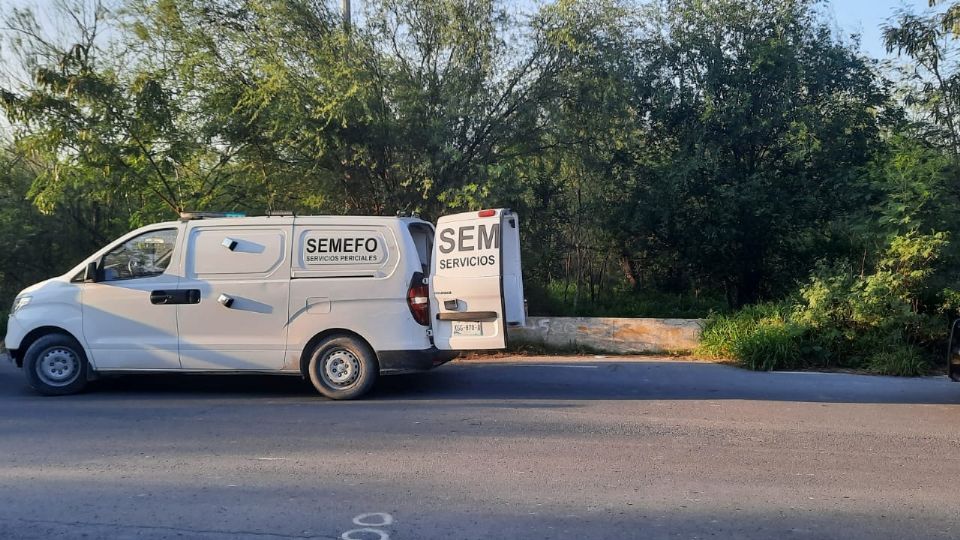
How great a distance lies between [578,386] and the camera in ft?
32.4

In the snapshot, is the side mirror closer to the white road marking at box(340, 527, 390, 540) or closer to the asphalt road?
the asphalt road

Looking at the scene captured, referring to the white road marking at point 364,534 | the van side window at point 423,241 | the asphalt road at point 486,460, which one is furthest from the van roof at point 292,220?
the white road marking at point 364,534

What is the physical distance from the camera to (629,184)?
14758 millimetres

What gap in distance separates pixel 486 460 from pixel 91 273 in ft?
17.1

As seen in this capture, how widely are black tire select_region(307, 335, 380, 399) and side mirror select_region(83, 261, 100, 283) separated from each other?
8.42ft

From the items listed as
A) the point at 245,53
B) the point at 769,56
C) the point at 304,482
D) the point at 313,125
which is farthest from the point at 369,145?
the point at 304,482

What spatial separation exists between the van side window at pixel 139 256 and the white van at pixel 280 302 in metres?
0.01

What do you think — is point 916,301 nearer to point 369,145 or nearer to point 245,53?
point 369,145

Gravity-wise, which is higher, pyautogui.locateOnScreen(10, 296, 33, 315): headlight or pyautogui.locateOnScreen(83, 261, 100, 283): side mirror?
pyautogui.locateOnScreen(83, 261, 100, 283): side mirror

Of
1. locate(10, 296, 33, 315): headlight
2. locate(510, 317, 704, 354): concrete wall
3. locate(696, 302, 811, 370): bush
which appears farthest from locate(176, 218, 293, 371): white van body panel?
locate(696, 302, 811, 370): bush

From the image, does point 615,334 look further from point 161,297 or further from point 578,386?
point 161,297

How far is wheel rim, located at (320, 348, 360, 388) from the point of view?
8828 mm

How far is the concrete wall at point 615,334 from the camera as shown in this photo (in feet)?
41.2

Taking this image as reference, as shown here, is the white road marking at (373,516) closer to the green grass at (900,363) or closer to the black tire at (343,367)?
the black tire at (343,367)
